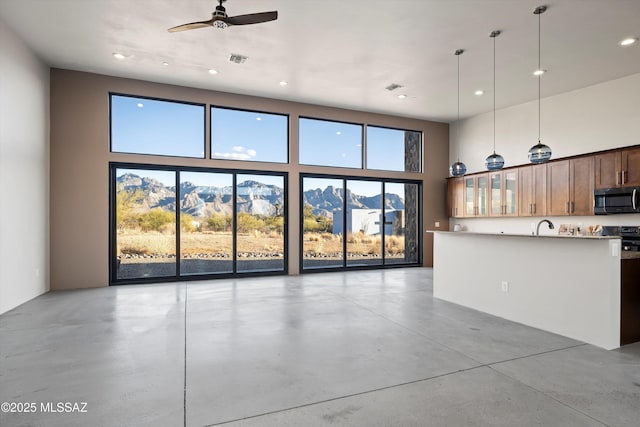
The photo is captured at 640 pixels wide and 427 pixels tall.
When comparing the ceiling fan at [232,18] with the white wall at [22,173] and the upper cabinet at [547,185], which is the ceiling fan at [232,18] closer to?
the white wall at [22,173]

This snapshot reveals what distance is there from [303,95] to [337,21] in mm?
2779

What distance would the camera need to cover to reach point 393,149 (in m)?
8.51

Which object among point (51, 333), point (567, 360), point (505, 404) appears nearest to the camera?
point (505, 404)

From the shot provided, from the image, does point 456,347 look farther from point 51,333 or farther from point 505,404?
point 51,333

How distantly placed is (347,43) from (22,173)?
495 cm

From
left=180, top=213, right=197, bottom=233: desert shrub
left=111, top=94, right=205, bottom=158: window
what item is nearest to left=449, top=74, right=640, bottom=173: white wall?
left=111, top=94, right=205, bottom=158: window

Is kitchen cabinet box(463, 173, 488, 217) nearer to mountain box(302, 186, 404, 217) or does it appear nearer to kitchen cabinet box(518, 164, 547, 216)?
kitchen cabinet box(518, 164, 547, 216)

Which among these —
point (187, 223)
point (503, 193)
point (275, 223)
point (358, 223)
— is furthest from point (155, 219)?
point (503, 193)

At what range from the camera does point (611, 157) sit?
5559 millimetres

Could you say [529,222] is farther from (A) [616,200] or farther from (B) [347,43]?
(B) [347,43]

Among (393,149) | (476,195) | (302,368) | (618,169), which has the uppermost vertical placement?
(393,149)

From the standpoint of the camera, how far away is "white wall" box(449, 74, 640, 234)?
18.6 feet

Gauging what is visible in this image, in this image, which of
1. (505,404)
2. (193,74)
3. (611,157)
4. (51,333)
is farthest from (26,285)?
(611,157)

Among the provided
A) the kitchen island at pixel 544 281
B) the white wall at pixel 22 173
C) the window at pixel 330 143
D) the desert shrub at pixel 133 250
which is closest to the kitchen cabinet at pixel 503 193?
the kitchen island at pixel 544 281
